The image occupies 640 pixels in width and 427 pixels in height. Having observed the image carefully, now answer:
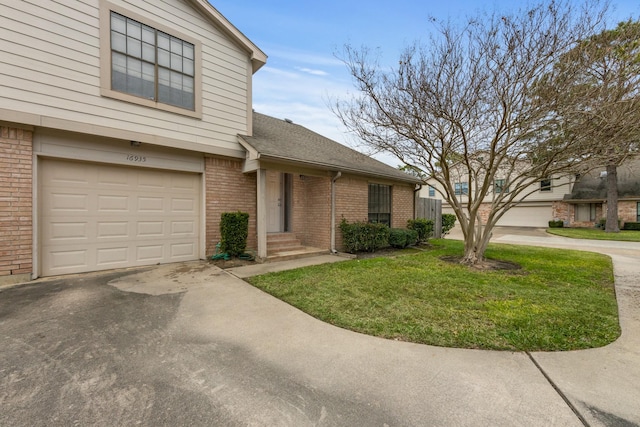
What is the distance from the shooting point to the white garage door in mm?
5285

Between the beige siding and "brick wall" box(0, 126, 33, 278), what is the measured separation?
0.49m

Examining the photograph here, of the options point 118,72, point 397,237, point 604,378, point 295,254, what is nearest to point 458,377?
point 604,378

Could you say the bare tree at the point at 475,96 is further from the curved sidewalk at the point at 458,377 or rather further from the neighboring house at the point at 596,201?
the neighboring house at the point at 596,201

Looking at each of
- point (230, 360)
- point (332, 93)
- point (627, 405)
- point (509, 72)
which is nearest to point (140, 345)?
point (230, 360)

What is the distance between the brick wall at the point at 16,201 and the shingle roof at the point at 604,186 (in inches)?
1130

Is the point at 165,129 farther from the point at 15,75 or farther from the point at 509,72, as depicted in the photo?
the point at 509,72

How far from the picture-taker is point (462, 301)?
419 cm

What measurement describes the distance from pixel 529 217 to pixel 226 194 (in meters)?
28.1

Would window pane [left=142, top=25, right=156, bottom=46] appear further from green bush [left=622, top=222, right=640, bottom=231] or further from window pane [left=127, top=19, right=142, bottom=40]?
green bush [left=622, top=222, right=640, bottom=231]

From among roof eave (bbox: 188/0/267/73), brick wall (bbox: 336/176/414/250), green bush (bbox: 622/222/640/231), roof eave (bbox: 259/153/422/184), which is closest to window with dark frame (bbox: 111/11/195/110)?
roof eave (bbox: 188/0/267/73)

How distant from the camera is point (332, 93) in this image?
7434 millimetres

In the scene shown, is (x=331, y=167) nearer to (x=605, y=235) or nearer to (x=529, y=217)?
(x=605, y=235)

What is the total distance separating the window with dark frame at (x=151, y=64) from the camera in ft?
18.7

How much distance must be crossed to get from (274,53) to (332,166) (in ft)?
12.8
